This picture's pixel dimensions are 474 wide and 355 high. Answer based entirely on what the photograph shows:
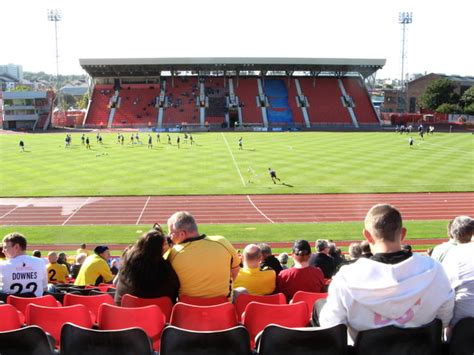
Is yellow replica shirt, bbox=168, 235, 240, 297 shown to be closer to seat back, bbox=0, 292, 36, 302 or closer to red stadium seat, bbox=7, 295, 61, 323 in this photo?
red stadium seat, bbox=7, 295, 61, 323

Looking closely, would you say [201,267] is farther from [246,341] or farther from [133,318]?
[246,341]

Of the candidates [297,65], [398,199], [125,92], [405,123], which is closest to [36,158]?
[398,199]

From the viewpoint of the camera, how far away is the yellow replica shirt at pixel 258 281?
6.43m

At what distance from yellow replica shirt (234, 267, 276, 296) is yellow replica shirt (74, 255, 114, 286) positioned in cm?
282

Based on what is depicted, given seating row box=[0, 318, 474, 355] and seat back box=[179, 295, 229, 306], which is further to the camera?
seat back box=[179, 295, 229, 306]

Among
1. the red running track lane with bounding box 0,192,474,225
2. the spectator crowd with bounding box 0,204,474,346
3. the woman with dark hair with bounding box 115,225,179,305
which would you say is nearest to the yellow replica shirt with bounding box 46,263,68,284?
the spectator crowd with bounding box 0,204,474,346

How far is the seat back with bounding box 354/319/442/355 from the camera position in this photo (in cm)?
378

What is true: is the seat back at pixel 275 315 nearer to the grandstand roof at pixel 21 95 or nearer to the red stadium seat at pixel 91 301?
the red stadium seat at pixel 91 301

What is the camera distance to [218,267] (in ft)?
16.9

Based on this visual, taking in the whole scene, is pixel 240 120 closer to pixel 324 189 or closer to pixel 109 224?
pixel 324 189

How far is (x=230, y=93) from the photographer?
279 ft

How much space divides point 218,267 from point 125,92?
84.5 meters

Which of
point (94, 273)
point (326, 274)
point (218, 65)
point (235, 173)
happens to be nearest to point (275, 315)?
point (326, 274)

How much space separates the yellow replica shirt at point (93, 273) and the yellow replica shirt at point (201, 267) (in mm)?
3443
